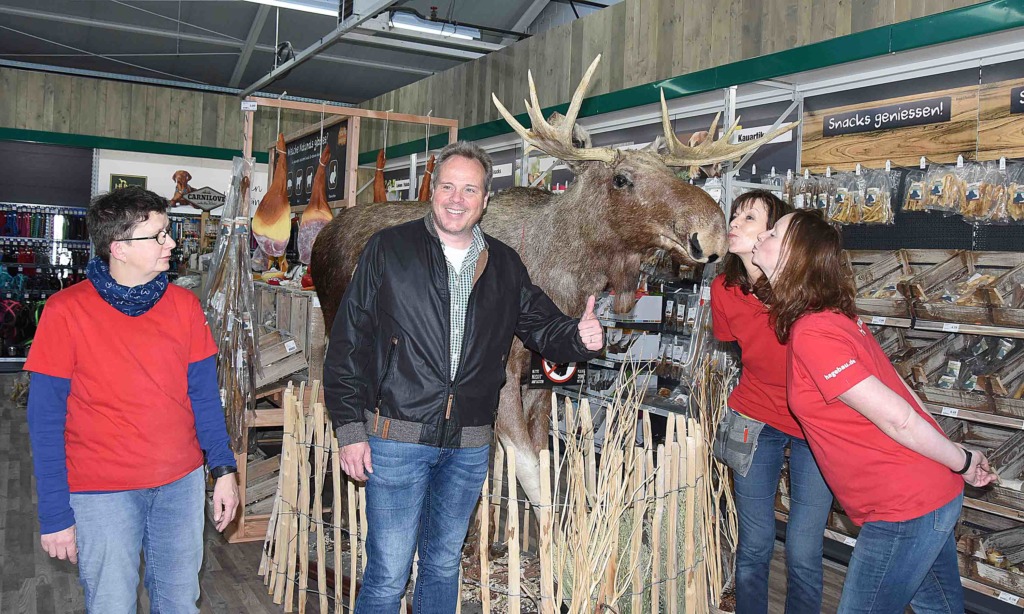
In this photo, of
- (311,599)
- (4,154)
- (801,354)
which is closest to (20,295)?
(4,154)

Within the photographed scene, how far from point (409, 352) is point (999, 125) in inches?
131

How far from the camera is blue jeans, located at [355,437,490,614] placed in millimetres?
2305

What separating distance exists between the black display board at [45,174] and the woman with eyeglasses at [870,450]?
12.3m

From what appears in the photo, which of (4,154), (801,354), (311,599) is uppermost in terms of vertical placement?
(4,154)

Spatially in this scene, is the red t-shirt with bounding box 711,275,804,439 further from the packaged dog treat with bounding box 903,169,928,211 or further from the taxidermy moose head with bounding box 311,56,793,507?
the packaged dog treat with bounding box 903,169,928,211

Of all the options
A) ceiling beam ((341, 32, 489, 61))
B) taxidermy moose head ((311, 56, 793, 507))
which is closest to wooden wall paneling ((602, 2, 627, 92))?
ceiling beam ((341, 32, 489, 61))

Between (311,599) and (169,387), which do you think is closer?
(169,387)

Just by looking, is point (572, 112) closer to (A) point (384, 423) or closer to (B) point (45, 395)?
(A) point (384, 423)

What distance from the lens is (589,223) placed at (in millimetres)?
3199

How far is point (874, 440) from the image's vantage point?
2.09 meters

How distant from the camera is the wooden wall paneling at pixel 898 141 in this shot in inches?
159

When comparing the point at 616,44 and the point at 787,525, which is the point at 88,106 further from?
the point at 787,525

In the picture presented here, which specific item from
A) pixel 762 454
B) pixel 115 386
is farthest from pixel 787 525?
pixel 115 386

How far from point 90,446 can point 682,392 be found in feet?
12.1
